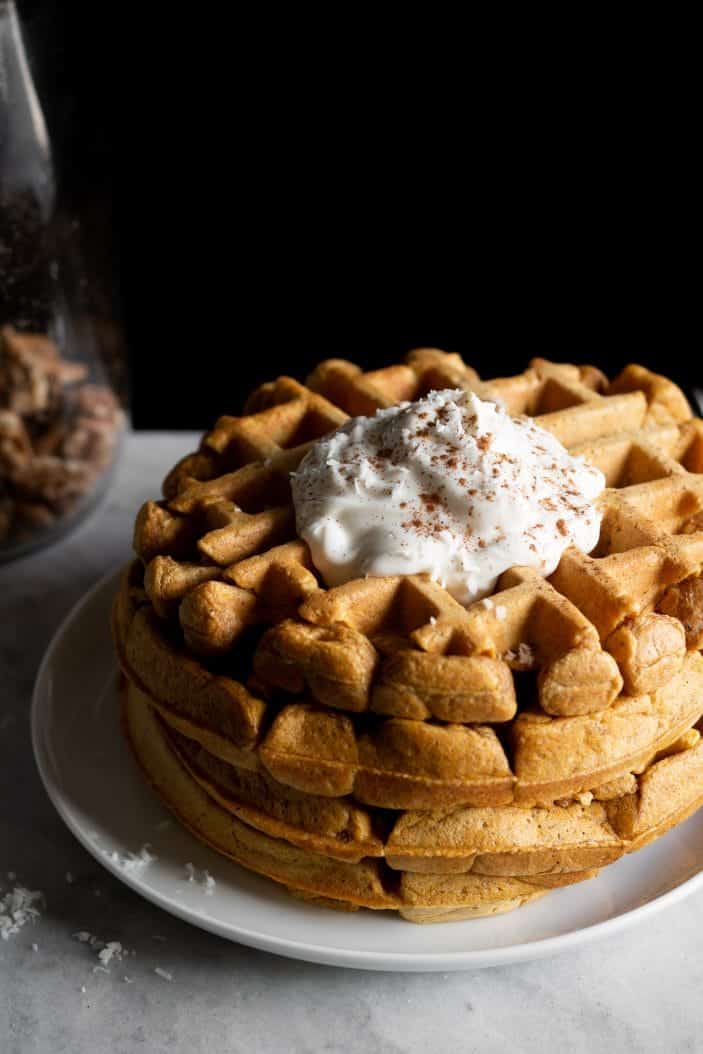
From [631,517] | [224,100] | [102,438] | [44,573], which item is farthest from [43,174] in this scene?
[631,517]

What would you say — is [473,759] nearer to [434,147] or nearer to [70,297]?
[70,297]

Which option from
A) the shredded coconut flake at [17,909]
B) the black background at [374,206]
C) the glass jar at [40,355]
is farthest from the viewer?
the black background at [374,206]

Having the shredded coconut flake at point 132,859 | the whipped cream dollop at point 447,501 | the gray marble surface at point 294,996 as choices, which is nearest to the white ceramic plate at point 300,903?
the shredded coconut flake at point 132,859

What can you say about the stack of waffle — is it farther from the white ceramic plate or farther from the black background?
the black background

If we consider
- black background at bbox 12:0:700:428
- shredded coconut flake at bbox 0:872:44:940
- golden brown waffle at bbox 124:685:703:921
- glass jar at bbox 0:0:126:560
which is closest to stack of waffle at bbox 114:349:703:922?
golden brown waffle at bbox 124:685:703:921

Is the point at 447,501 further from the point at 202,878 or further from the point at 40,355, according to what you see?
the point at 40,355

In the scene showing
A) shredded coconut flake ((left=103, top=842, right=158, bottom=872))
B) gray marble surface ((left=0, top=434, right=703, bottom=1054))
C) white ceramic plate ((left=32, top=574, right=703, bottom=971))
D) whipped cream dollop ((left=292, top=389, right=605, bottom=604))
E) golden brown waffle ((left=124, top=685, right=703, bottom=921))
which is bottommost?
gray marble surface ((left=0, top=434, right=703, bottom=1054))

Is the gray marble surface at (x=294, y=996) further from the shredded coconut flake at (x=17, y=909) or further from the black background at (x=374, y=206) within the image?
the black background at (x=374, y=206)
